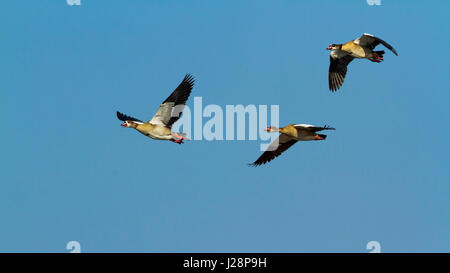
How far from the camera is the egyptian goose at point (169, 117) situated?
17609 millimetres

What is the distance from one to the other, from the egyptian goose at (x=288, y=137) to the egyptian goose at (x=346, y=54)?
2.91 metres

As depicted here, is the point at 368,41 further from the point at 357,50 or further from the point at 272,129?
the point at 272,129

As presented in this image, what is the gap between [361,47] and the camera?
66.5ft

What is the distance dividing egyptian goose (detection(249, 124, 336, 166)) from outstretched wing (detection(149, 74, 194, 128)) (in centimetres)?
264

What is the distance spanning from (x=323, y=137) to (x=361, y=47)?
4.20 m

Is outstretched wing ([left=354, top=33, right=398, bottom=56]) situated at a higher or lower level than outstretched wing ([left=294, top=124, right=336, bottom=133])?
higher

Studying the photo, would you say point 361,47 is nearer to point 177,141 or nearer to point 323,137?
point 323,137

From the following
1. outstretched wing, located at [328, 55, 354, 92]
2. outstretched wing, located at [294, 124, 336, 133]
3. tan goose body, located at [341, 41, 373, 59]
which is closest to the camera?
outstretched wing, located at [294, 124, 336, 133]

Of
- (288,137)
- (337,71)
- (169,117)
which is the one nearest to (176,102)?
(169,117)

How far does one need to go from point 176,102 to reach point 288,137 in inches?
138

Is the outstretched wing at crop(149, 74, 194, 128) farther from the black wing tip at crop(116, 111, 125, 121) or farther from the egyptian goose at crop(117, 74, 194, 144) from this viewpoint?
the black wing tip at crop(116, 111, 125, 121)

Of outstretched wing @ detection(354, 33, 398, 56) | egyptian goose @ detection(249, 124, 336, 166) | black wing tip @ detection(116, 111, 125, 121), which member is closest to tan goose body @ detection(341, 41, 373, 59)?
outstretched wing @ detection(354, 33, 398, 56)

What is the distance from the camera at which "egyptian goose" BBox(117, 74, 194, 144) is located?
17.6 m
